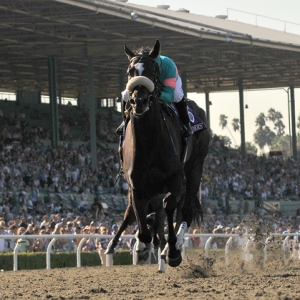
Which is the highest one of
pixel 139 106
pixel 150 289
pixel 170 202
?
pixel 139 106

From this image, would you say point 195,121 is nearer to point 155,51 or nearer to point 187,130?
point 187,130

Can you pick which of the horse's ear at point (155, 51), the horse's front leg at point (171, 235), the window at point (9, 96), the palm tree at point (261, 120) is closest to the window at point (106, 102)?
the window at point (9, 96)

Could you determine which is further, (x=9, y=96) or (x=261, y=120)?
(x=261, y=120)

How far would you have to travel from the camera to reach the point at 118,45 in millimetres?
27375

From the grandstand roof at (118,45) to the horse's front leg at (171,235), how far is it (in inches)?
557

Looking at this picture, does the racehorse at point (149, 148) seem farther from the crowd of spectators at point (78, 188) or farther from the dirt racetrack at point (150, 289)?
the crowd of spectators at point (78, 188)

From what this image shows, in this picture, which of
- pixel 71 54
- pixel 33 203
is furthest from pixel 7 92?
pixel 33 203

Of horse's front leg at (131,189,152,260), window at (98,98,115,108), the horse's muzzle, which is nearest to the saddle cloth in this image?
horse's front leg at (131,189,152,260)

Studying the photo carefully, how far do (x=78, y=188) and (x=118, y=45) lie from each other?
7.16m

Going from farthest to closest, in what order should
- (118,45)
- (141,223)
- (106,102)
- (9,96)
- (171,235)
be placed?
(106,102), (9,96), (118,45), (171,235), (141,223)

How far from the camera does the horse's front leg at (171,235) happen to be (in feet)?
22.9

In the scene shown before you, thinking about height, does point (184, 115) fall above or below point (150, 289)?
above

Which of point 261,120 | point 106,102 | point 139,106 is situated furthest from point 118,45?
point 261,120

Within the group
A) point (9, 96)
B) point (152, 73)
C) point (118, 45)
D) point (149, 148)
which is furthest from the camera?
point (9, 96)
